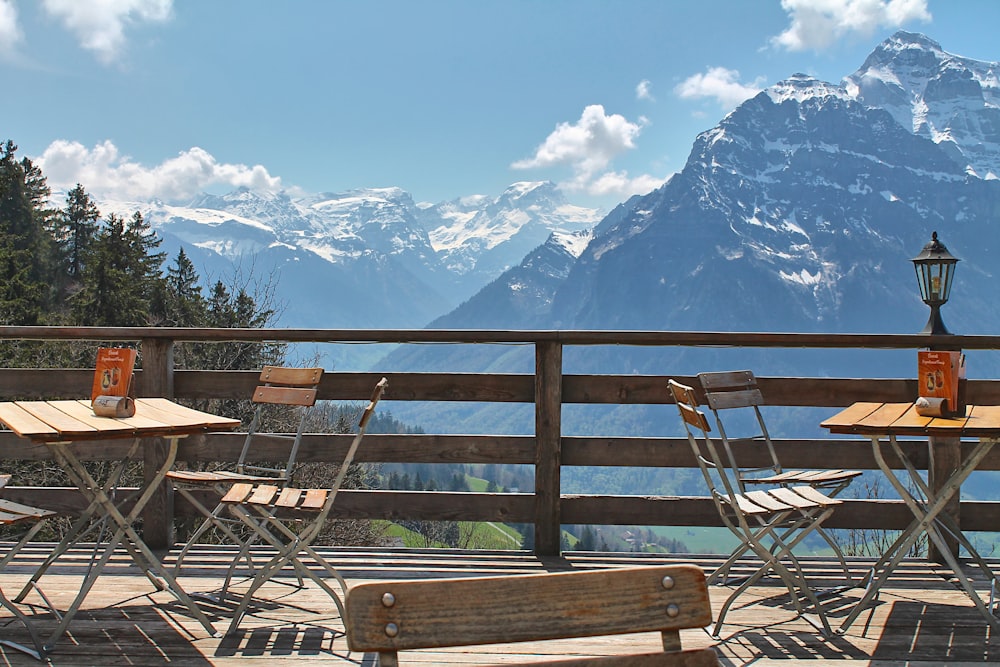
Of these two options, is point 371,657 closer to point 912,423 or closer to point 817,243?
point 912,423

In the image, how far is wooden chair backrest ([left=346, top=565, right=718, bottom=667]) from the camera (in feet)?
3.26

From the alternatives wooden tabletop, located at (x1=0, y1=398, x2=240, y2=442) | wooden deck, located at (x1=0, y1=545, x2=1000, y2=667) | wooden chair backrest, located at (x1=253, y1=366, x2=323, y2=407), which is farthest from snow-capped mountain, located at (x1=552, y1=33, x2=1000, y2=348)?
wooden tabletop, located at (x1=0, y1=398, x2=240, y2=442)

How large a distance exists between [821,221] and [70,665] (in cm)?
19662

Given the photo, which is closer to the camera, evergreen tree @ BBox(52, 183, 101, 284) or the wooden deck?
the wooden deck

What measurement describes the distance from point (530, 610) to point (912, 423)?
2.32 meters

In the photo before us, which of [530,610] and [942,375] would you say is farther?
[942,375]

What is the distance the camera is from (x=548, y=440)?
4.00 m

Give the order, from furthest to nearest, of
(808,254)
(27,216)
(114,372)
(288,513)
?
1. (808,254)
2. (27,216)
3. (288,513)
4. (114,372)

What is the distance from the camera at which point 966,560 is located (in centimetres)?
407

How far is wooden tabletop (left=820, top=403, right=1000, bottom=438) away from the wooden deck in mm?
656

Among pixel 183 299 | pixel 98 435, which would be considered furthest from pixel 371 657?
pixel 183 299

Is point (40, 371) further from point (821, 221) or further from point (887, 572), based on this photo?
point (821, 221)

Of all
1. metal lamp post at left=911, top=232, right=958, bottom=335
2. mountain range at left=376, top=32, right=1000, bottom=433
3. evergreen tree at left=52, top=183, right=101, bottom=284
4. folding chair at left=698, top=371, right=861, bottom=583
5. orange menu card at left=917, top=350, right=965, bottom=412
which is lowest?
folding chair at left=698, top=371, right=861, bottom=583

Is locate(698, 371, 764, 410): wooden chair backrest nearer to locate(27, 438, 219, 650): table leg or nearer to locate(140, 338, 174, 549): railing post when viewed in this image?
locate(27, 438, 219, 650): table leg
